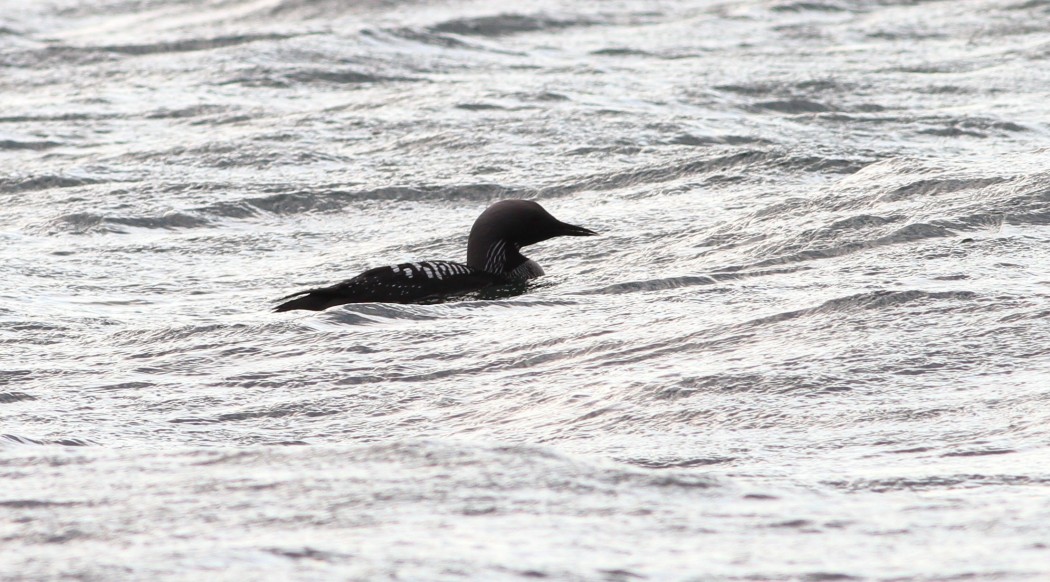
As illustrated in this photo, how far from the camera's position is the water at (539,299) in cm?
418

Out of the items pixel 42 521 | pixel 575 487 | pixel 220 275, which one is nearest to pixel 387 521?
pixel 575 487

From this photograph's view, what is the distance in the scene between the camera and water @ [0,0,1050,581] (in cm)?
418

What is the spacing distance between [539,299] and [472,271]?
2.07ft

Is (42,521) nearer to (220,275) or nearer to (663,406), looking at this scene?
(663,406)

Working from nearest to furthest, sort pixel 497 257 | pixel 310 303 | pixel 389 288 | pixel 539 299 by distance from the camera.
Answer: pixel 310 303, pixel 389 288, pixel 539 299, pixel 497 257

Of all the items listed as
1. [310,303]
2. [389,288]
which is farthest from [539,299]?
[310,303]

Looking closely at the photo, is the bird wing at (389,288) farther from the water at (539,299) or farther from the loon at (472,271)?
the water at (539,299)

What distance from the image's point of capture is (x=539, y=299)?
8.68 meters

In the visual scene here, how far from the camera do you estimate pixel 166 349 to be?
7.73 m

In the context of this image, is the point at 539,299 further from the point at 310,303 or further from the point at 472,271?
the point at 310,303

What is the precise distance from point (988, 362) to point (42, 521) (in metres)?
3.80

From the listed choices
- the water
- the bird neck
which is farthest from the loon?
the water

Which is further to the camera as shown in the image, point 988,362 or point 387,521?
point 988,362

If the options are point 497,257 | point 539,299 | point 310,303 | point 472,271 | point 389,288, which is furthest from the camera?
point 497,257
